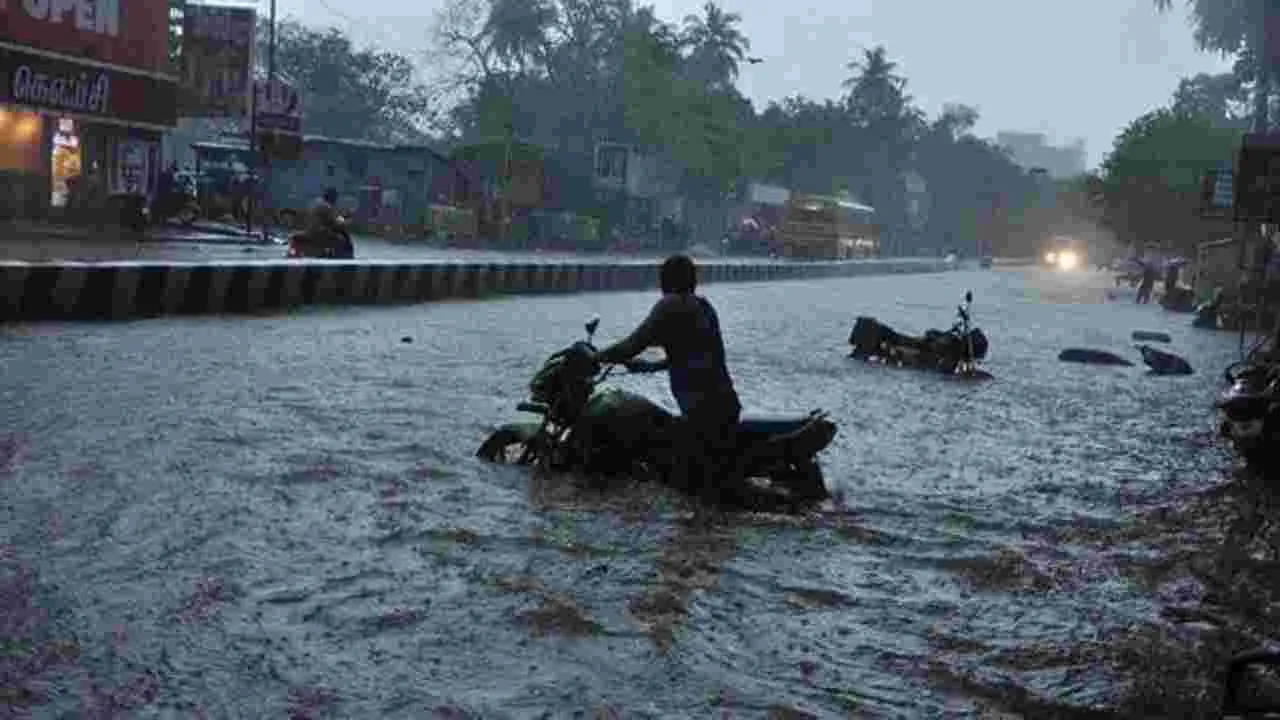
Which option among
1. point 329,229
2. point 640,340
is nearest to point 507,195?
point 329,229

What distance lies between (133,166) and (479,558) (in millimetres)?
31756

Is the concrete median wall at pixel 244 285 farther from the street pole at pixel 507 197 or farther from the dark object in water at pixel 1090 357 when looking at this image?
the street pole at pixel 507 197

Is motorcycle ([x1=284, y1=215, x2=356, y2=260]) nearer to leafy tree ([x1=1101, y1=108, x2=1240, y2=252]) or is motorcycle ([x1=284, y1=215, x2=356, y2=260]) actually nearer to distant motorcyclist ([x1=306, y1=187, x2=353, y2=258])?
distant motorcyclist ([x1=306, y1=187, x2=353, y2=258])

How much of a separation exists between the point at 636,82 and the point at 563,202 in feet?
35.9

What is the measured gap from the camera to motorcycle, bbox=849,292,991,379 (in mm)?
17594

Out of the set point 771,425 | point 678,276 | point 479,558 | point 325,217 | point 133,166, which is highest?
point 133,166

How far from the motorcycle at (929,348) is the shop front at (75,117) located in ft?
66.4

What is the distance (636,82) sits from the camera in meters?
68.1

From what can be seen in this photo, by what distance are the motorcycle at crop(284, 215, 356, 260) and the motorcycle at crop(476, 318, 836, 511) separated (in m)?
17.1

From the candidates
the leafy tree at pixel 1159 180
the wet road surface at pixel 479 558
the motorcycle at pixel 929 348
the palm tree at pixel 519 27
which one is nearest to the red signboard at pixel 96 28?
the wet road surface at pixel 479 558

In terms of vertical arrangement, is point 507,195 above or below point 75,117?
below

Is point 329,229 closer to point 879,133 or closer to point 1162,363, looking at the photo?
point 1162,363

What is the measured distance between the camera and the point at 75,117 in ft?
103

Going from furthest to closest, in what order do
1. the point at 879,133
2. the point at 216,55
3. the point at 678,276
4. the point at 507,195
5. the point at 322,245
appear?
the point at 879,133 → the point at 507,195 → the point at 216,55 → the point at 322,245 → the point at 678,276
